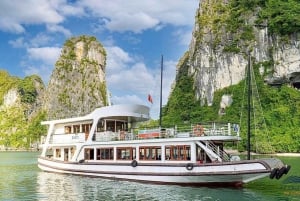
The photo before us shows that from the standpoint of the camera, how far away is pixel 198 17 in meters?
93.2

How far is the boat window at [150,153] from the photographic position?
23.7m

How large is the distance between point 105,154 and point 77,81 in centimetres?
12599

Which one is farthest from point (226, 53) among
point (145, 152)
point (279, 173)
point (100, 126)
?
point (279, 173)

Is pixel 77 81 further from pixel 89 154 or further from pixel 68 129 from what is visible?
pixel 89 154

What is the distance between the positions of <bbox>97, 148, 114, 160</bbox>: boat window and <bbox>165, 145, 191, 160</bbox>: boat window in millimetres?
4376

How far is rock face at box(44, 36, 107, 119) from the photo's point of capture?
475 feet

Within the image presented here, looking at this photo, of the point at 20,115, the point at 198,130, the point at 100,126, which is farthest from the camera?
the point at 20,115

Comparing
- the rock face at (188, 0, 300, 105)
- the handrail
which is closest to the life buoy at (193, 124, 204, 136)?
the handrail

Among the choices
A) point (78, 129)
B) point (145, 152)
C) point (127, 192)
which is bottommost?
point (127, 192)

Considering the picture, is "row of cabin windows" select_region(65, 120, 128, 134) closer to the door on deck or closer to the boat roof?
the boat roof

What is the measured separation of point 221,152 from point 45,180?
465 inches

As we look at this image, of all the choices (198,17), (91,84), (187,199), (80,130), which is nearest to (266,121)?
(198,17)

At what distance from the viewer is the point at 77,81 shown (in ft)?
490

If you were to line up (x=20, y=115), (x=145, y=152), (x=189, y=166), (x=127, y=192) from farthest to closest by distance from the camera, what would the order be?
(x=20, y=115), (x=145, y=152), (x=189, y=166), (x=127, y=192)
